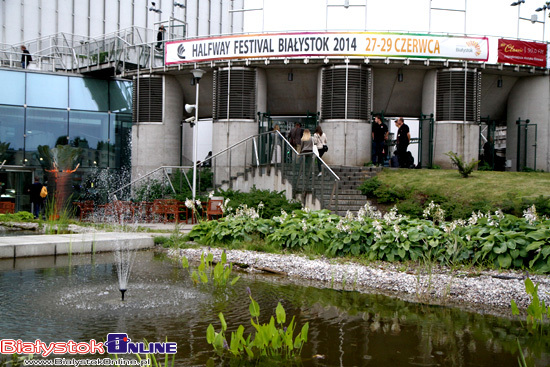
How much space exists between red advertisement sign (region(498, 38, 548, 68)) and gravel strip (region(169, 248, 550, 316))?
18239mm

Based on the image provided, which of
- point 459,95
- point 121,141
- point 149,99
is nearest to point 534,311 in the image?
point 459,95

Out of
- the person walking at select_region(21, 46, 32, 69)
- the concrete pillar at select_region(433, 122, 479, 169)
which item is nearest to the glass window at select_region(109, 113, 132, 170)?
the person walking at select_region(21, 46, 32, 69)

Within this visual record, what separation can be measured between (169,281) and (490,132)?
2366 cm

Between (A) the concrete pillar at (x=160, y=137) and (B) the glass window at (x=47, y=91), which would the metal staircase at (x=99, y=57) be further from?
(A) the concrete pillar at (x=160, y=137)

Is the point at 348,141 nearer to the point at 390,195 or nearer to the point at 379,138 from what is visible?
the point at 379,138

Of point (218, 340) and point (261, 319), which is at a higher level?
point (218, 340)

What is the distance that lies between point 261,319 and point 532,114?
78.2 ft

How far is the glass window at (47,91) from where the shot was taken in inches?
1152

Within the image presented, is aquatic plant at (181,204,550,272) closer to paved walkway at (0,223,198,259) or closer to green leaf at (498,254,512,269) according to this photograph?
green leaf at (498,254,512,269)

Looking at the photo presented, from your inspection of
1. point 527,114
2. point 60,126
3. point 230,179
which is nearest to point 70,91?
point 60,126

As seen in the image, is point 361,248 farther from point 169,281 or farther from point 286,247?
point 169,281

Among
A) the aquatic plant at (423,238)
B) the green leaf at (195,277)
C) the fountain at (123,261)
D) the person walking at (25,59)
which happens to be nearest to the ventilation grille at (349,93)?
the aquatic plant at (423,238)

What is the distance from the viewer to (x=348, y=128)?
25.0 metres

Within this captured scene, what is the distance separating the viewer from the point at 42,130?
29.4 metres
